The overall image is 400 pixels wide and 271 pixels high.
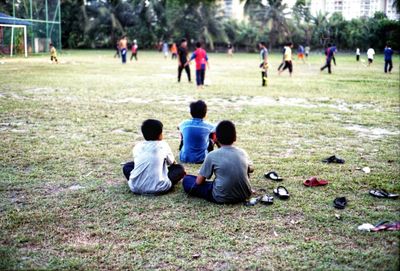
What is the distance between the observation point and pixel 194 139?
19.9ft

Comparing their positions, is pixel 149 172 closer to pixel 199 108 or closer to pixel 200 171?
pixel 200 171

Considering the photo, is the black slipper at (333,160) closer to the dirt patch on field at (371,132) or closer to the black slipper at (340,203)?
the black slipper at (340,203)

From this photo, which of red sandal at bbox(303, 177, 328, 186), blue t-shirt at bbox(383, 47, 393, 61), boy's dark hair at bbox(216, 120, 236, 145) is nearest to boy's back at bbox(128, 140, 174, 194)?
boy's dark hair at bbox(216, 120, 236, 145)

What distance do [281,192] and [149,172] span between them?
4.77 feet

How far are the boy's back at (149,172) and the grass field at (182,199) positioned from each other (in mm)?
123

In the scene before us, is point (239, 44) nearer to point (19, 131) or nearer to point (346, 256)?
point (19, 131)

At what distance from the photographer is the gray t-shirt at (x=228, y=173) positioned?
4.57 m

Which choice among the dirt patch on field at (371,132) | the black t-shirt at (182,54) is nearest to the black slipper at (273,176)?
the dirt patch on field at (371,132)

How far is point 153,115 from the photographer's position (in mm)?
9812

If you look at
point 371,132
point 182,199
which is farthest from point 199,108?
point 371,132

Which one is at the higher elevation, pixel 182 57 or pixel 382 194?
pixel 182 57

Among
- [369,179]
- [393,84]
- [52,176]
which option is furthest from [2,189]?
[393,84]

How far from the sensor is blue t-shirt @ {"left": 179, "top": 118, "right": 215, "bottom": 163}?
5.97 meters

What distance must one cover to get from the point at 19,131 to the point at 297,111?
20.3ft
